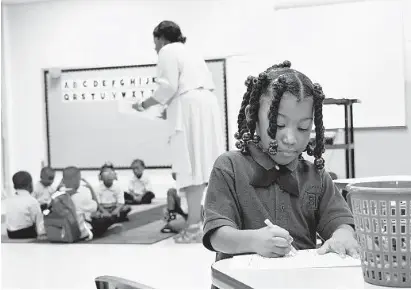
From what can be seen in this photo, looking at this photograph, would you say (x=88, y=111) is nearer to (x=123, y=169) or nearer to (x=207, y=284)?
(x=123, y=169)

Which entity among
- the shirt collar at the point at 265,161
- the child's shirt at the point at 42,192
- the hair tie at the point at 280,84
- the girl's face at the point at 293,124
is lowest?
the child's shirt at the point at 42,192

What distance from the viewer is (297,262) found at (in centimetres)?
92

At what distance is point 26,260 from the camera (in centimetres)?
387

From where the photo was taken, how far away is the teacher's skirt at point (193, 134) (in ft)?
13.3

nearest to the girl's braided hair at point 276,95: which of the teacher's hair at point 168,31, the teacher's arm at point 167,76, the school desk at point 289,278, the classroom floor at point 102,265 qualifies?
the school desk at point 289,278

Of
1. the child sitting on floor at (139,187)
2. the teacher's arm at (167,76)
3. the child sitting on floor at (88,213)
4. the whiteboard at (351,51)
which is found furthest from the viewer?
the child sitting on floor at (139,187)

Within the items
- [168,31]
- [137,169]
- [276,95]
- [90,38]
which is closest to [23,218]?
[168,31]

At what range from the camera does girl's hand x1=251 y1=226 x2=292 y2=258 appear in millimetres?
1000

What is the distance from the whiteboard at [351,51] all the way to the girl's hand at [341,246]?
412cm

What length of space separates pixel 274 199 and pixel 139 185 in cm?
635

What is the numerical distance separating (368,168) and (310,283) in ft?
15.0

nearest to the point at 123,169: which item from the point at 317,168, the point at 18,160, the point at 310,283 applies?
the point at 18,160

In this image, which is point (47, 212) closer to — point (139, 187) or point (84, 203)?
point (84, 203)

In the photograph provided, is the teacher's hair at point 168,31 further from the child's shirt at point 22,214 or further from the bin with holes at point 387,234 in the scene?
the bin with holes at point 387,234
